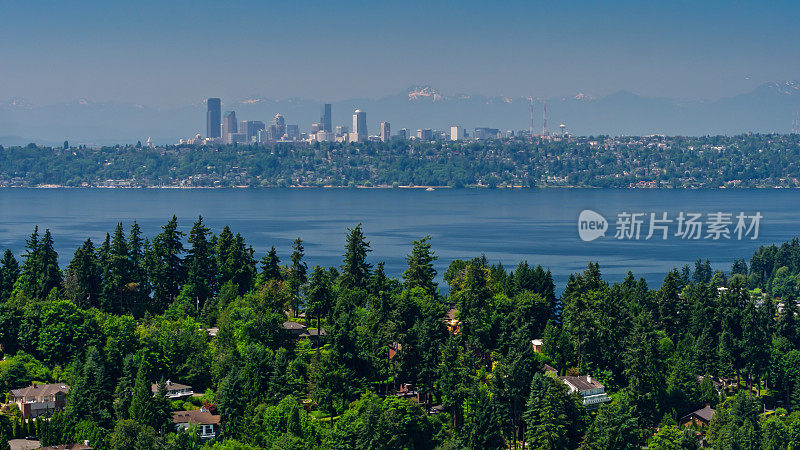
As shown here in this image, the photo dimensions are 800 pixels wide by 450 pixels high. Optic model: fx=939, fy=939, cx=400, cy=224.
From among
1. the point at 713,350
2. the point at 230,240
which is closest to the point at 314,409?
the point at 230,240

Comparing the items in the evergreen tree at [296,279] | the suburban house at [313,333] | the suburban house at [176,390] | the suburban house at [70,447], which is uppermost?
the evergreen tree at [296,279]

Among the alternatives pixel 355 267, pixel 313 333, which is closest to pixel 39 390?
pixel 313 333

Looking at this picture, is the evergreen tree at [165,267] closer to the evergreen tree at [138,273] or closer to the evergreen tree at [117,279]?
the evergreen tree at [138,273]

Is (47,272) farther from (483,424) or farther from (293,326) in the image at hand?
(483,424)

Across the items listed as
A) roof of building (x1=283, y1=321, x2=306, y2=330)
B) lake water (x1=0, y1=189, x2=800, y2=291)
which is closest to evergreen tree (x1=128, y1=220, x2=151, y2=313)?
roof of building (x1=283, y1=321, x2=306, y2=330)

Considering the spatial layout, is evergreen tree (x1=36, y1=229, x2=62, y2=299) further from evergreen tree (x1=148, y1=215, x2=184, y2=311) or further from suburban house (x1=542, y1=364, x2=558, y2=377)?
suburban house (x1=542, y1=364, x2=558, y2=377)

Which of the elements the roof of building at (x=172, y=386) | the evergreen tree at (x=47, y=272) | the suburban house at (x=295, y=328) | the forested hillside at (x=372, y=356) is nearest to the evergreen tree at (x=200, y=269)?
the forested hillside at (x=372, y=356)

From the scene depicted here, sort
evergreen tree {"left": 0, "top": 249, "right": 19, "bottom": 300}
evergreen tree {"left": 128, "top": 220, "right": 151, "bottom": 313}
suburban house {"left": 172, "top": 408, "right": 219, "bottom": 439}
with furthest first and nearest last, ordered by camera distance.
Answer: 1. evergreen tree {"left": 128, "top": 220, "right": 151, "bottom": 313}
2. evergreen tree {"left": 0, "top": 249, "right": 19, "bottom": 300}
3. suburban house {"left": 172, "top": 408, "right": 219, "bottom": 439}
